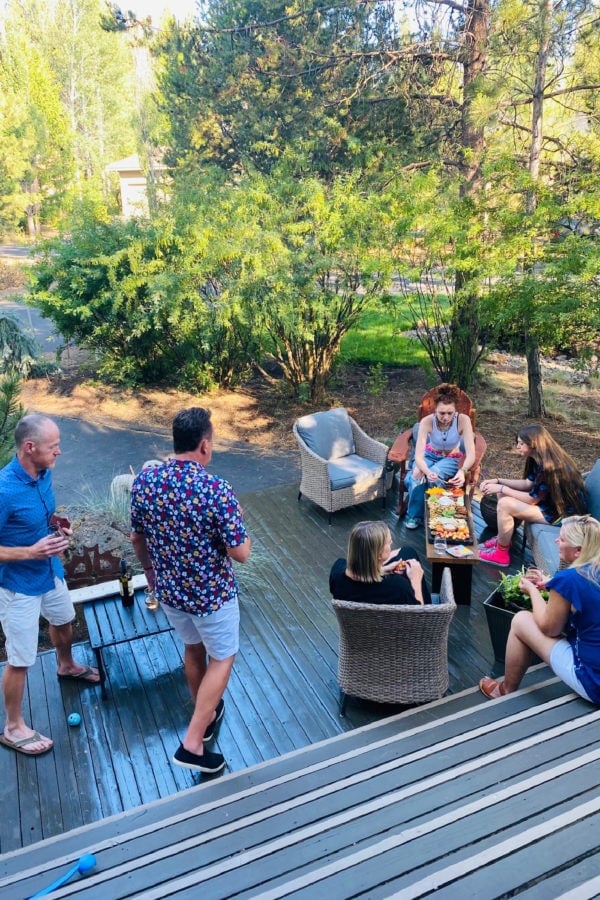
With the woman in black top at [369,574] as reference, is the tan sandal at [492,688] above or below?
below

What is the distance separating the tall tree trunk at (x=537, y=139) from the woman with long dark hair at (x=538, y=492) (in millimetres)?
2876

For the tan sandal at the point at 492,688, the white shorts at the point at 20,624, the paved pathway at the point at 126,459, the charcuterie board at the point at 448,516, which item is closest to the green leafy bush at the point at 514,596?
the tan sandal at the point at 492,688

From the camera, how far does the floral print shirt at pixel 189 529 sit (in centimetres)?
241

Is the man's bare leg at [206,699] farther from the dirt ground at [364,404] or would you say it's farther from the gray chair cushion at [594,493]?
the dirt ground at [364,404]

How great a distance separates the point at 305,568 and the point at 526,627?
76.6 inches

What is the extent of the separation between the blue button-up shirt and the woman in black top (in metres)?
1.38

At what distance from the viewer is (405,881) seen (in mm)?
1559

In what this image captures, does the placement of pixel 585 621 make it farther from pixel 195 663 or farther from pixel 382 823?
pixel 195 663

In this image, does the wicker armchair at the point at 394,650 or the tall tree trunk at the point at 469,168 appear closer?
the wicker armchair at the point at 394,650

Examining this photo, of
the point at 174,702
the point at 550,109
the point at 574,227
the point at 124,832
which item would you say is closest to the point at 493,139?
the point at 550,109

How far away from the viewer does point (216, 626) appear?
104 inches

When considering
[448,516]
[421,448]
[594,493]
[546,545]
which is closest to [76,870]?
[448,516]

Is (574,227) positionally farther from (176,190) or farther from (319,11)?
(176,190)

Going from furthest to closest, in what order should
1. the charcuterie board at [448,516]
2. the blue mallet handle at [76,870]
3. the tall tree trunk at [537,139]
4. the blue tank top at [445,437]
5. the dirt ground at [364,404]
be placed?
the dirt ground at [364,404], the tall tree trunk at [537,139], the blue tank top at [445,437], the charcuterie board at [448,516], the blue mallet handle at [76,870]
